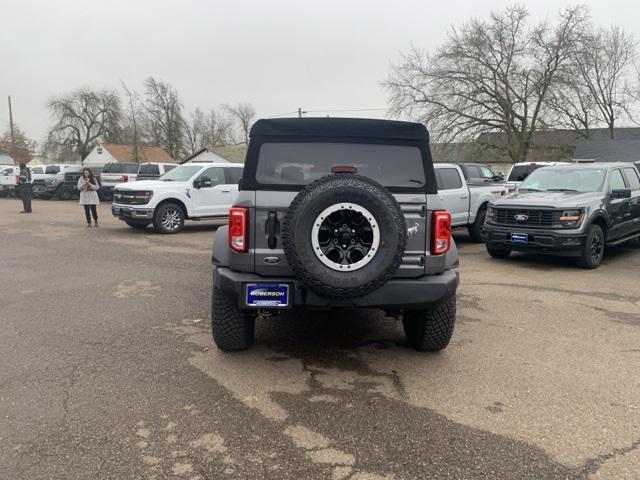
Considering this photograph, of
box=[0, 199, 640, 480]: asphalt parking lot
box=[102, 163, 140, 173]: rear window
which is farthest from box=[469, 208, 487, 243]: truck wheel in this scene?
box=[102, 163, 140, 173]: rear window

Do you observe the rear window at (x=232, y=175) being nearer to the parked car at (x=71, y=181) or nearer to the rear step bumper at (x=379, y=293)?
the rear step bumper at (x=379, y=293)

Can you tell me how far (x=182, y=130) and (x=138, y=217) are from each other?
194 ft

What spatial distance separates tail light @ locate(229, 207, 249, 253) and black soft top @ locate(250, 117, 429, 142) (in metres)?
0.68

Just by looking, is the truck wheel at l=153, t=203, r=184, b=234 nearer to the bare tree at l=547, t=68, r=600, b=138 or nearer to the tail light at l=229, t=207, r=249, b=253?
the tail light at l=229, t=207, r=249, b=253

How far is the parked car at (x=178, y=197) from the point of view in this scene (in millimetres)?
12188

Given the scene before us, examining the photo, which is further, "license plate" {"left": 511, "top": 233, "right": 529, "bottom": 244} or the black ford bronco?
"license plate" {"left": 511, "top": 233, "right": 529, "bottom": 244}

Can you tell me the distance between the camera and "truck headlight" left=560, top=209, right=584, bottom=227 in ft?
26.1

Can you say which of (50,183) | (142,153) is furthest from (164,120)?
(50,183)

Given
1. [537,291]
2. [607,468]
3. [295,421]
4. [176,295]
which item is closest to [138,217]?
[176,295]

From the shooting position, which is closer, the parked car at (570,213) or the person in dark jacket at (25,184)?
the parked car at (570,213)

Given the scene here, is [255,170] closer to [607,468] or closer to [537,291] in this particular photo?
[607,468]

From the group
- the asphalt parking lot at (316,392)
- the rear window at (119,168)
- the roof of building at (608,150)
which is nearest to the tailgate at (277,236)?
the asphalt parking lot at (316,392)

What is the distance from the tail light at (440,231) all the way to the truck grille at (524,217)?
5.11 metres

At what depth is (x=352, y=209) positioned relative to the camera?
3363 mm
